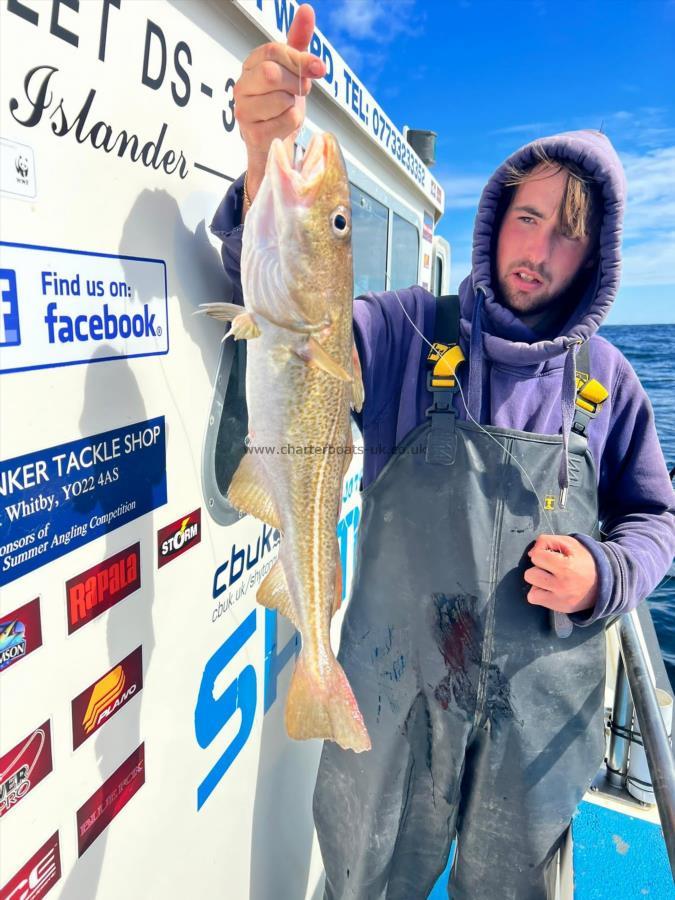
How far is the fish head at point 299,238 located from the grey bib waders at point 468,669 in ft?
2.33

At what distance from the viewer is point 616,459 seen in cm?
213

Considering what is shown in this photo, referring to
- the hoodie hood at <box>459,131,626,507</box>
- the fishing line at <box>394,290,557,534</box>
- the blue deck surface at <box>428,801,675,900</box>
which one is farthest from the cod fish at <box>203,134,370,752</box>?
the blue deck surface at <box>428,801,675,900</box>

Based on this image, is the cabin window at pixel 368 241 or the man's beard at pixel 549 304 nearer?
the man's beard at pixel 549 304

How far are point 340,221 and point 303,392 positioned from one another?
40cm

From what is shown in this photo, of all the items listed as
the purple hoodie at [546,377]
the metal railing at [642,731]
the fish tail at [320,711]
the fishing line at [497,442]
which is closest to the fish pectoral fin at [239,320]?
the purple hoodie at [546,377]

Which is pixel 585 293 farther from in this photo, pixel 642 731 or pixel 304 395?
pixel 642 731

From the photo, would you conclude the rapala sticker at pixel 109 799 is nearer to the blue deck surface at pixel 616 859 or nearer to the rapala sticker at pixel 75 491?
the rapala sticker at pixel 75 491

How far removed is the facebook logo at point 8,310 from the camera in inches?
37.8

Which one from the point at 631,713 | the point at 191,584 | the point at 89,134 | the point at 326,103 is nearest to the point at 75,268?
the point at 89,134

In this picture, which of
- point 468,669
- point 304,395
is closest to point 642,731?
point 468,669

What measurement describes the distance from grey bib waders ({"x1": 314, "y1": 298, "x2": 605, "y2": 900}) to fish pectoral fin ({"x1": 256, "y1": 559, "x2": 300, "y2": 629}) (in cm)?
51

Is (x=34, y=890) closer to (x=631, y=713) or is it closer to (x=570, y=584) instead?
(x=570, y=584)

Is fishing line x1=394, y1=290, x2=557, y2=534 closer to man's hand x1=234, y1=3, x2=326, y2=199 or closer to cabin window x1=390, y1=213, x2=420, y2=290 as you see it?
man's hand x1=234, y1=3, x2=326, y2=199

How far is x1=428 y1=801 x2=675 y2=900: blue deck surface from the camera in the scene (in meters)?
2.45
